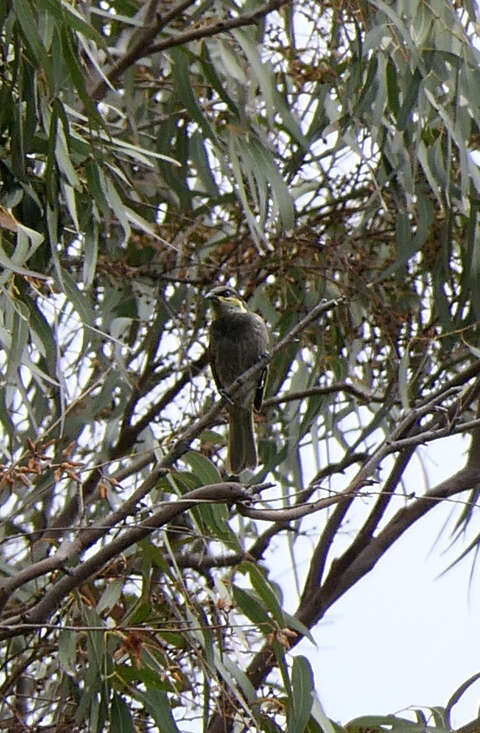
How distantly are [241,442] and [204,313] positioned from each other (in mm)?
603

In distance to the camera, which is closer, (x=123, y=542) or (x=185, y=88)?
(x=123, y=542)

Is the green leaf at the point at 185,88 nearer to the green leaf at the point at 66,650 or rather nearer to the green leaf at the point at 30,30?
the green leaf at the point at 30,30

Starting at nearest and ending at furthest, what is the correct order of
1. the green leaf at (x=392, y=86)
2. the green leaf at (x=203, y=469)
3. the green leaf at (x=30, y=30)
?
the green leaf at (x=30, y=30) → the green leaf at (x=203, y=469) → the green leaf at (x=392, y=86)

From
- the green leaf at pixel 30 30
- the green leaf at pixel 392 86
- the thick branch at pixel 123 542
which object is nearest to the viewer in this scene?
the thick branch at pixel 123 542

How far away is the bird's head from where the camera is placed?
410cm

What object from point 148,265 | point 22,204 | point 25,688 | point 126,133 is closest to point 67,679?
point 25,688

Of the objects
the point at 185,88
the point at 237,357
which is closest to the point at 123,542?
the point at 185,88

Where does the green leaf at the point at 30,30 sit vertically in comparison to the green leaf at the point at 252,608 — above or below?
above

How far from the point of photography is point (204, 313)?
14.7 feet

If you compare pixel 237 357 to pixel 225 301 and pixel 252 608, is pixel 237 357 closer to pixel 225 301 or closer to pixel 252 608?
pixel 225 301

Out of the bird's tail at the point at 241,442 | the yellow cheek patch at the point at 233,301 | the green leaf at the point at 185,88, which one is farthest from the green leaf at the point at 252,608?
the yellow cheek patch at the point at 233,301

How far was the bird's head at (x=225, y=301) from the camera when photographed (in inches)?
161

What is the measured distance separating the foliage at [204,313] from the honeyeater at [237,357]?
0.23ft

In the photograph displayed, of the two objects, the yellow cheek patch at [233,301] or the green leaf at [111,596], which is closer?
the green leaf at [111,596]
